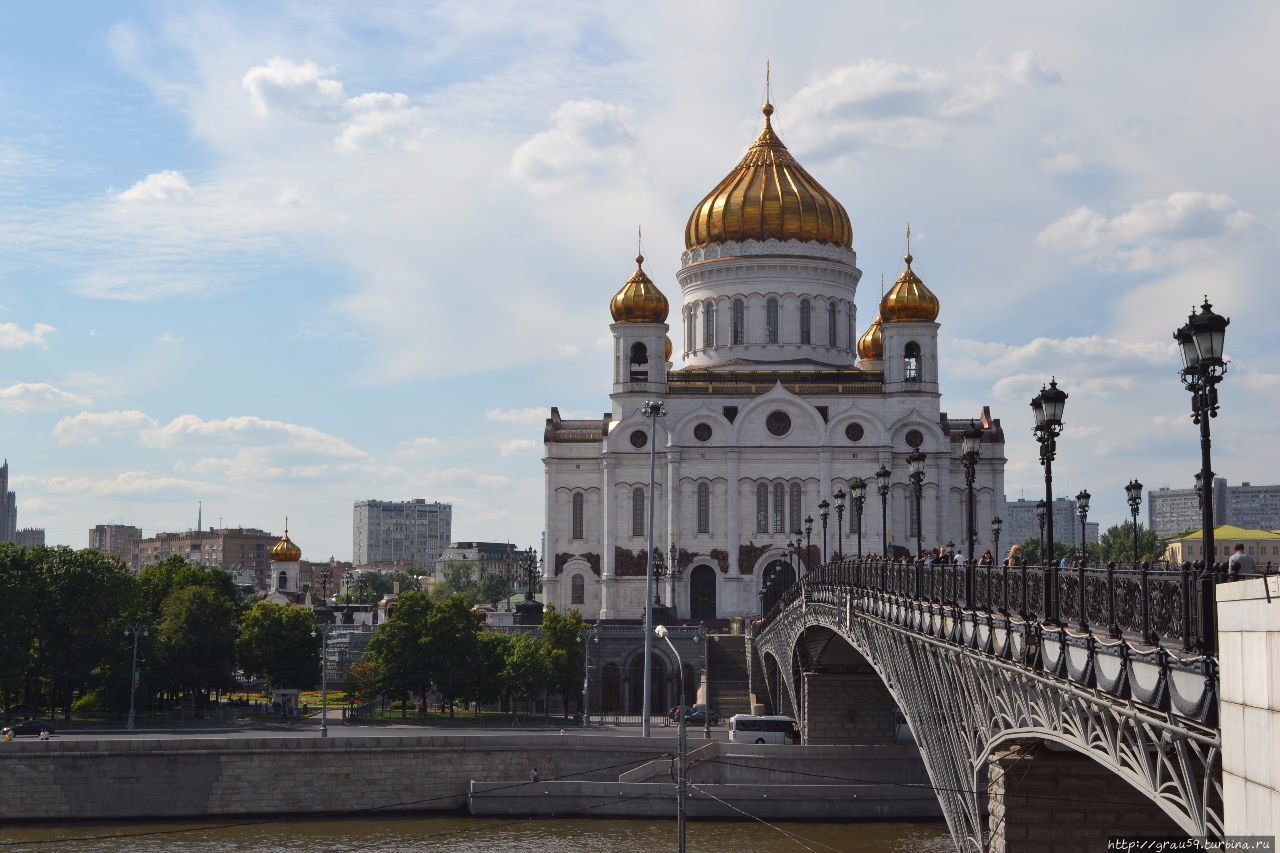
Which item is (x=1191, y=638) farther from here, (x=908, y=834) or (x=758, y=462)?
(x=758, y=462)

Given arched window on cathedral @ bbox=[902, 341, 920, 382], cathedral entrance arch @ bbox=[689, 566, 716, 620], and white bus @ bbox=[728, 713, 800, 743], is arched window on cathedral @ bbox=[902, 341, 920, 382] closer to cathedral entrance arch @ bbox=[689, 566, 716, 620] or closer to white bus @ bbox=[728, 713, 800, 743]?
cathedral entrance arch @ bbox=[689, 566, 716, 620]

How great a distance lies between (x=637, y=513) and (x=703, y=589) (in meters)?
4.87

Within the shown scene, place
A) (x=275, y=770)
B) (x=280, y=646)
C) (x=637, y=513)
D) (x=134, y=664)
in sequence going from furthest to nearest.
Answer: (x=637, y=513) < (x=280, y=646) < (x=134, y=664) < (x=275, y=770)

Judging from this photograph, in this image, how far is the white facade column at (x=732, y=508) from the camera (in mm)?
76938

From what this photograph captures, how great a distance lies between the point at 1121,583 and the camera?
14.4 metres

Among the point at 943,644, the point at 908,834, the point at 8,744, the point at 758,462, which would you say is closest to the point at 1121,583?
the point at 943,644

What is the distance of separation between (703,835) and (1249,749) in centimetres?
3220

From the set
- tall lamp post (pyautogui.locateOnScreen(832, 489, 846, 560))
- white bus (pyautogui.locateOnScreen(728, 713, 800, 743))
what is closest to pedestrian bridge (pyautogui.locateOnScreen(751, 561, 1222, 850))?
A: tall lamp post (pyautogui.locateOnScreen(832, 489, 846, 560))

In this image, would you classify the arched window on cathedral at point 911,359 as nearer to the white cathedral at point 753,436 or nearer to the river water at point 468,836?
the white cathedral at point 753,436

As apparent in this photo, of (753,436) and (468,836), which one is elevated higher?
(753,436)

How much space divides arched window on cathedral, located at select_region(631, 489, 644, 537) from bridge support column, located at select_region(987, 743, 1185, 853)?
185 feet

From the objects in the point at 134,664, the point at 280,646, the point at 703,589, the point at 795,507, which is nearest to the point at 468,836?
the point at 134,664

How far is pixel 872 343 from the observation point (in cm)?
8656

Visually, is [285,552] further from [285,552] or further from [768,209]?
[768,209]
